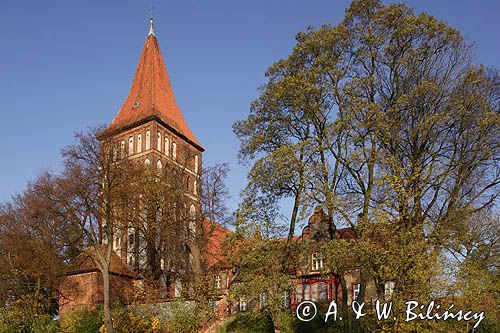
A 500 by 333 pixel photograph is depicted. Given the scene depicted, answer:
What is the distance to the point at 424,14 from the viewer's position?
74.5ft

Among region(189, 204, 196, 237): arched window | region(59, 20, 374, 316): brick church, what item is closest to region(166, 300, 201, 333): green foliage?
region(59, 20, 374, 316): brick church

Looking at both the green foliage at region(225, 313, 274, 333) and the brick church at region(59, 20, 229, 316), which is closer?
the green foliage at region(225, 313, 274, 333)

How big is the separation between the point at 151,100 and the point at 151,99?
16 cm

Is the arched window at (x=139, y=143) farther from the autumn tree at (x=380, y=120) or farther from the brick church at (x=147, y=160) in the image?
the autumn tree at (x=380, y=120)

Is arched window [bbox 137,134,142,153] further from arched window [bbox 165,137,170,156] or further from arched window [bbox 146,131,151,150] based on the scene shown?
arched window [bbox 165,137,170,156]

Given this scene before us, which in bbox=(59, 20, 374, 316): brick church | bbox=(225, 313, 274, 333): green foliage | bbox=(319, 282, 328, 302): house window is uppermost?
bbox=(59, 20, 374, 316): brick church

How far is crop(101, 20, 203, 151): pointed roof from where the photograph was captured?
5331 cm

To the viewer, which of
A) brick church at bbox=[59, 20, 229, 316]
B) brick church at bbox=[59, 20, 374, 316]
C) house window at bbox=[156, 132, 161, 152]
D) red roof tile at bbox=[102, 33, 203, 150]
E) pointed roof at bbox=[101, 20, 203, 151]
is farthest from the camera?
red roof tile at bbox=[102, 33, 203, 150]

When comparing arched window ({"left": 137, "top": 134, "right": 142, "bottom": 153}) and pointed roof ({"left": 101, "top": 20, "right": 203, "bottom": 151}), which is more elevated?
pointed roof ({"left": 101, "top": 20, "right": 203, "bottom": 151})

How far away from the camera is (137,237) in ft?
143

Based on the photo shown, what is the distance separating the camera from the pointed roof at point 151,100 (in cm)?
5331

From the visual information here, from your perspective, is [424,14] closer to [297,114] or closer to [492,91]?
[492,91]

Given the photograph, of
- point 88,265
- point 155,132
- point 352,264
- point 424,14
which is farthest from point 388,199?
point 155,132

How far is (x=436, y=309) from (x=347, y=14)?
12139 mm
